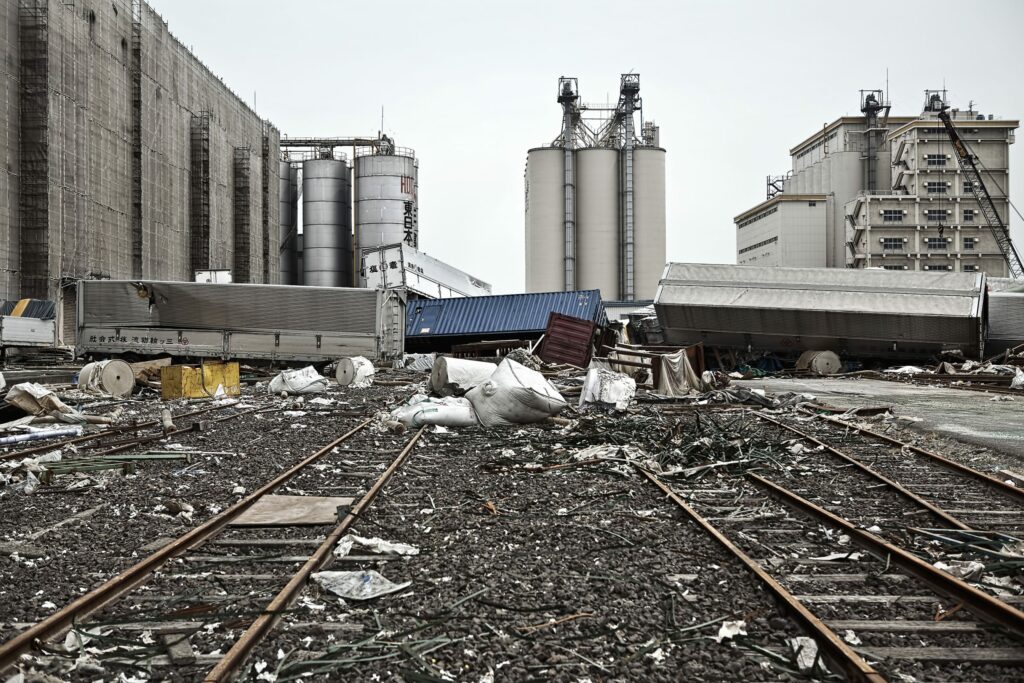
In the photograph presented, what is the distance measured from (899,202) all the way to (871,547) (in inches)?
2286

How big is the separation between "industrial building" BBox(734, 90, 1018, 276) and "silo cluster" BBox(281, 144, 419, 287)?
3206 centimetres

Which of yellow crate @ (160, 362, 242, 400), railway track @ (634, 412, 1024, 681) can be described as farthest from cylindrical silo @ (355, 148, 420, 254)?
railway track @ (634, 412, 1024, 681)

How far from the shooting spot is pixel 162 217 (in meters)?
41.8

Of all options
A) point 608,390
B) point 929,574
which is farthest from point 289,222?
point 929,574

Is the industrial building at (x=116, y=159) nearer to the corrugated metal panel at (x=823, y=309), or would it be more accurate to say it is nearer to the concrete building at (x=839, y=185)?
the corrugated metal panel at (x=823, y=309)

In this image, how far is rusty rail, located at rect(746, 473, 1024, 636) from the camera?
3973 mm

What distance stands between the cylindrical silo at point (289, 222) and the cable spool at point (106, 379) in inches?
1630

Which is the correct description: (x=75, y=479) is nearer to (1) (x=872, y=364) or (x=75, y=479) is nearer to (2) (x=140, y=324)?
(2) (x=140, y=324)

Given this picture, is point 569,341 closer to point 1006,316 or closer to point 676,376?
point 676,376

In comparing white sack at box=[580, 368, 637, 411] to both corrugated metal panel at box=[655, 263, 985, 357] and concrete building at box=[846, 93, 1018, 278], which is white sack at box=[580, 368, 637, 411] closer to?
corrugated metal panel at box=[655, 263, 985, 357]

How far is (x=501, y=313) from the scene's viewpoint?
108 feet

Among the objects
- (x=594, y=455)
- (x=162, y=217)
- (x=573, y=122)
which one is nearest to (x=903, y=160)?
(x=573, y=122)

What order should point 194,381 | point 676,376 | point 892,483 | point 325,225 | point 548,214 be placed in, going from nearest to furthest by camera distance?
point 892,483 → point 194,381 → point 676,376 → point 548,214 → point 325,225

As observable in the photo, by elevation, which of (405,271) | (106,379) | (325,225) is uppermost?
(325,225)
